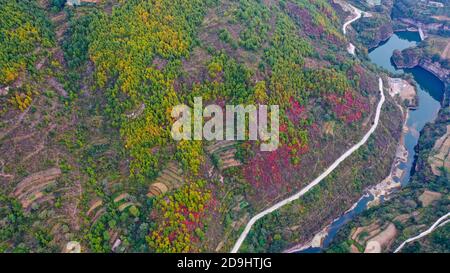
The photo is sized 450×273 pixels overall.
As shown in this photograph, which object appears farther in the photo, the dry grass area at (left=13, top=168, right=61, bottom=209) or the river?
the river

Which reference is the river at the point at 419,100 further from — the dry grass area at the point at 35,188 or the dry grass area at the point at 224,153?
the dry grass area at the point at 35,188

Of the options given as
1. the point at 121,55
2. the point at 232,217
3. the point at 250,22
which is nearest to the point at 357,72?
the point at 250,22

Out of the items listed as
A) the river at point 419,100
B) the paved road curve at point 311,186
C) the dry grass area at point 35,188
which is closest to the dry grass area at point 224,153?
the paved road curve at point 311,186

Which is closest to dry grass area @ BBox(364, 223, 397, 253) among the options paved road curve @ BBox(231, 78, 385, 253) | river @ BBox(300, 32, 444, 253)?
river @ BBox(300, 32, 444, 253)

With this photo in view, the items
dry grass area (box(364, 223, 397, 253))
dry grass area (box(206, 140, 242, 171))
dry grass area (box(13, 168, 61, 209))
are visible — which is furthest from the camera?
dry grass area (box(206, 140, 242, 171))

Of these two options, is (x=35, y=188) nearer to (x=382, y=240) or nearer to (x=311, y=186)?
(x=311, y=186)

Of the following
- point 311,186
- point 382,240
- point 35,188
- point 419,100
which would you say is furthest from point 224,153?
point 419,100

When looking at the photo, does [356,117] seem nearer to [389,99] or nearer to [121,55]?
[389,99]

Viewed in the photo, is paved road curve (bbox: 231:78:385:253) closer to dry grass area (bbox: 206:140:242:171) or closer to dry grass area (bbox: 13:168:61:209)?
dry grass area (bbox: 206:140:242:171)
